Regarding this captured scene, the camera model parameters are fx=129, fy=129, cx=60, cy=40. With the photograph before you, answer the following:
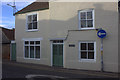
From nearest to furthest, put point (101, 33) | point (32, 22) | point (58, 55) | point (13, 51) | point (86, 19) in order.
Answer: point (101, 33) → point (86, 19) → point (58, 55) → point (32, 22) → point (13, 51)

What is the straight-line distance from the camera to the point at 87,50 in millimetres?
10867

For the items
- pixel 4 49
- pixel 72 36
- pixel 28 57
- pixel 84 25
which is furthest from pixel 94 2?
pixel 4 49

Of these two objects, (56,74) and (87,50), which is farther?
(87,50)

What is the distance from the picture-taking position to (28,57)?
1418 centimetres

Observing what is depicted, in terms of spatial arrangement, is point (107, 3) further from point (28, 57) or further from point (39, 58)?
point (28, 57)

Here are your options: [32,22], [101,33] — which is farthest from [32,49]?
[101,33]

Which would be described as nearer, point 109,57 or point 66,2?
point 109,57

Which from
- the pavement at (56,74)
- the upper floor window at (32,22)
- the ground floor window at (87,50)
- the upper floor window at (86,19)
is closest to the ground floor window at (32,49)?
the upper floor window at (32,22)

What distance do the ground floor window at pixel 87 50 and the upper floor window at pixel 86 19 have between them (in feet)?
4.76

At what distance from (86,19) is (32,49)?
Result: 6590 millimetres

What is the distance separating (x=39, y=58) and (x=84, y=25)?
575 cm

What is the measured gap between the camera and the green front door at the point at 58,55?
11.9 meters

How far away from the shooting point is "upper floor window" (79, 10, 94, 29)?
10952 millimetres

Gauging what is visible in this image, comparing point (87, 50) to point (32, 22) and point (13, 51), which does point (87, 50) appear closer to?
point (32, 22)
